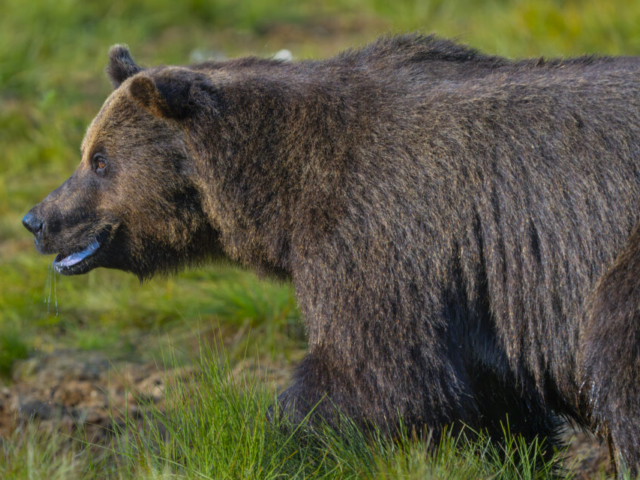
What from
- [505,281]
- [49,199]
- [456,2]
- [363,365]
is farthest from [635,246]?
[456,2]

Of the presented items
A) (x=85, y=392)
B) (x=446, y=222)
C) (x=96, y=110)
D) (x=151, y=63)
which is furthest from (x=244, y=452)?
(x=151, y=63)

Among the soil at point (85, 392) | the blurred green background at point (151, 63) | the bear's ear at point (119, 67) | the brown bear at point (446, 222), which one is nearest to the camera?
the brown bear at point (446, 222)

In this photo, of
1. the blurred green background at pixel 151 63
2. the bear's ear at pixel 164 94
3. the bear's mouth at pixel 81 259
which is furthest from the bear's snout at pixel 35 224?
A: the bear's ear at pixel 164 94

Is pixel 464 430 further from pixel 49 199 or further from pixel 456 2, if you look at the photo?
pixel 456 2

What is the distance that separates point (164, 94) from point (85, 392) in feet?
7.82

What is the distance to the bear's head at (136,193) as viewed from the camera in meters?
4.50

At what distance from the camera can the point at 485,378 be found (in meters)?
4.27

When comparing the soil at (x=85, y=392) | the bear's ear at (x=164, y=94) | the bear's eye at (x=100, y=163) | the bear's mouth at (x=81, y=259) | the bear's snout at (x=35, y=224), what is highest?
the bear's ear at (x=164, y=94)

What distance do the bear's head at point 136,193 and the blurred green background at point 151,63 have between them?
34 centimetres

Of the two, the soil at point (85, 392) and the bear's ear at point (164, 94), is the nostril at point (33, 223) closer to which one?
the bear's ear at point (164, 94)

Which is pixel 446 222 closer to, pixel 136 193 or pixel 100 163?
pixel 136 193

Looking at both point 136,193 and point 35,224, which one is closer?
point 136,193

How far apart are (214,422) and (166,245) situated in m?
1.31

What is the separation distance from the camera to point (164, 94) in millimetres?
4379
